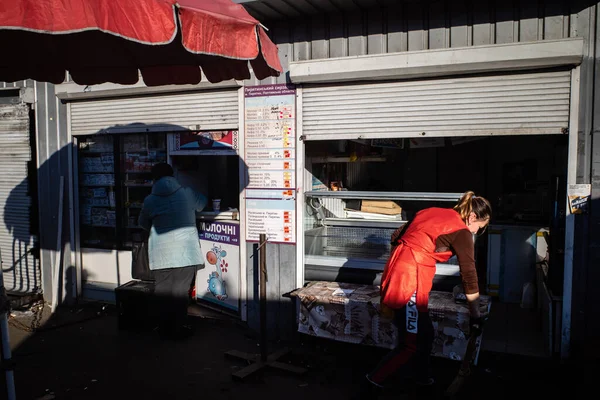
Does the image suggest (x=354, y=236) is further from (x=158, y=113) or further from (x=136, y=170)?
(x=136, y=170)

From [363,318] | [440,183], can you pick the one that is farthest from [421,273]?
[440,183]

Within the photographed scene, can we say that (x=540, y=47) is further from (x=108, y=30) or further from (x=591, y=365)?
(x=108, y=30)

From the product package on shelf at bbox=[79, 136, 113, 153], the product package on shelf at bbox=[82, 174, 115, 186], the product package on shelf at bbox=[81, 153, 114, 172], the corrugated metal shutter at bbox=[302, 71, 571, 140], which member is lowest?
the product package on shelf at bbox=[82, 174, 115, 186]

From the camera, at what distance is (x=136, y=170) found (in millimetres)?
7250

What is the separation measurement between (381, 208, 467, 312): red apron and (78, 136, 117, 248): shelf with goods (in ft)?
16.0

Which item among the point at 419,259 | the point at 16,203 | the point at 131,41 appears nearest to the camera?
the point at 131,41

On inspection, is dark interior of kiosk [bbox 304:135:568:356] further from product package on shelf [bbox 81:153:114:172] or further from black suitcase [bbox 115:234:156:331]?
product package on shelf [bbox 81:153:114:172]

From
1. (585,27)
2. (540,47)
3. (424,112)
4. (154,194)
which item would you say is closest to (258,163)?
(154,194)

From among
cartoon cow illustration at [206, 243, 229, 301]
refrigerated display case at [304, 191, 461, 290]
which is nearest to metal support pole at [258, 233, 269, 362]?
refrigerated display case at [304, 191, 461, 290]

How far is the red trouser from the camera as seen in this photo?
3969mm

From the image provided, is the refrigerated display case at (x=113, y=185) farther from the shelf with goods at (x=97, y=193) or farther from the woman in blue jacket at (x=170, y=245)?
the woman in blue jacket at (x=170, y=245)

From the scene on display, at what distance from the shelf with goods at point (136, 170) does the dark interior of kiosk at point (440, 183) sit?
229 centimetres

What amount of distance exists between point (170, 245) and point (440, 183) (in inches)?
220

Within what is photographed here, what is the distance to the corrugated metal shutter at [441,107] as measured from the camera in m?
4.73
